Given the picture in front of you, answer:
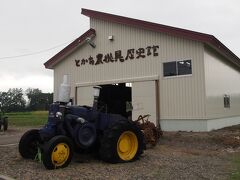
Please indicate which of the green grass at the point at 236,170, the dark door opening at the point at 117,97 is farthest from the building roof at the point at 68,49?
the green grass at the point at 236,170

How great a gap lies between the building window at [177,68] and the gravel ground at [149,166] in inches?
223

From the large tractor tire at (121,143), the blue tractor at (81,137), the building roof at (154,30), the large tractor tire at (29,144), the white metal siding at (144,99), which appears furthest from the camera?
the white metal siding at (144,99)

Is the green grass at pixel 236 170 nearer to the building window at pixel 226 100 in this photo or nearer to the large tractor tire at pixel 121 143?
the large tractor tire at pixel 121 143

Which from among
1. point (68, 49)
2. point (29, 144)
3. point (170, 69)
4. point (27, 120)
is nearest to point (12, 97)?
point (27, 120)

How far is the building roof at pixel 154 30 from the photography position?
17938mm

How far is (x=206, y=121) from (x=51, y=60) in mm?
11345

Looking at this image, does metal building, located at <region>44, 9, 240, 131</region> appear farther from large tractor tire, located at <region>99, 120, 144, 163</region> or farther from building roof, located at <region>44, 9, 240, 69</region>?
large tractor tire, located at <region>99, 120, 144, 163</region>

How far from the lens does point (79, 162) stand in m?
10.1

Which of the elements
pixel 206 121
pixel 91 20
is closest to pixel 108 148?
pixel 206 121

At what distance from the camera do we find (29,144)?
10625 mm

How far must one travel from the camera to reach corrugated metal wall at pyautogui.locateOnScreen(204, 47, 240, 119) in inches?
729

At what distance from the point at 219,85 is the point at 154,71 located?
3.81 meters

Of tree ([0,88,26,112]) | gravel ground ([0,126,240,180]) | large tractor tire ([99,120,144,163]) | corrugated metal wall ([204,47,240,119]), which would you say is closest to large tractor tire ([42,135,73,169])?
gravel ground ([0,126,240,180])

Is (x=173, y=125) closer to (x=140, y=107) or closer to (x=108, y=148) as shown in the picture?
(x=140, y=107)
